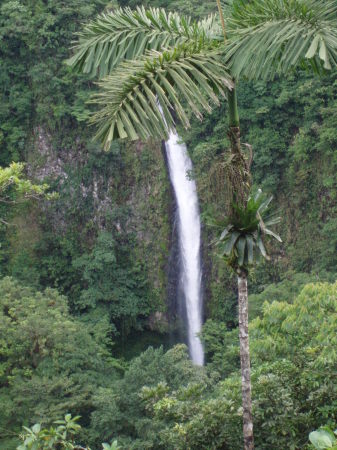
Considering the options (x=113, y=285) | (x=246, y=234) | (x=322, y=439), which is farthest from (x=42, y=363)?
(x=322, y=439)

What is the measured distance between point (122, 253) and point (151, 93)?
14039mm

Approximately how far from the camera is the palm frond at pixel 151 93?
3.21m

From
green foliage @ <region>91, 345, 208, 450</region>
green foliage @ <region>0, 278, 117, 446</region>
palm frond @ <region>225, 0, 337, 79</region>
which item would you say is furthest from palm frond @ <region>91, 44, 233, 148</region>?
green foliage @ <region>0, 278, 117, 446</region>

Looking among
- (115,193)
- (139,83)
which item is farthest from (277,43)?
(115,193)

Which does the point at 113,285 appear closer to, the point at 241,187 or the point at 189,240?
the point at 189,240

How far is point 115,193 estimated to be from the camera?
57.4ft

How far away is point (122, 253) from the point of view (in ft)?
56.3

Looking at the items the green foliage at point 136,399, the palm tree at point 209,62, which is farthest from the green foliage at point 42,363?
the palm tree at point 209,62

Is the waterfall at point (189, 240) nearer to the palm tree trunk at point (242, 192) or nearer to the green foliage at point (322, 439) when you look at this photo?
the palm tree trunk at point (242, 192)

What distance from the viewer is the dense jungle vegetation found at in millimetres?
10250

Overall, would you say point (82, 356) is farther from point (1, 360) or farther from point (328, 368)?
point (328, 368)

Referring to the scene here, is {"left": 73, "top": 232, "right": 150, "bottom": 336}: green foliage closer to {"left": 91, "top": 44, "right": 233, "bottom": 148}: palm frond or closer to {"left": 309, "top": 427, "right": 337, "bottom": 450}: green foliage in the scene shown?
{"left": 91, "top": 44, "right": 233, "bottom": 148}: palm frond

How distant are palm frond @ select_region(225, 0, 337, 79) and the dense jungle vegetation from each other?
3591 millimetres

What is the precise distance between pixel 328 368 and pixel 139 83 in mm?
3550
